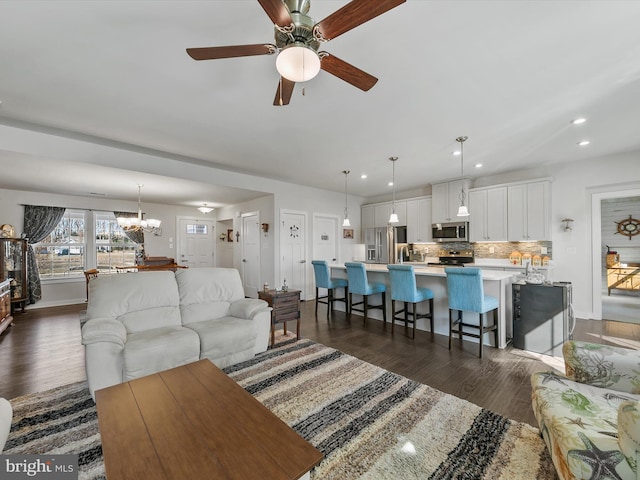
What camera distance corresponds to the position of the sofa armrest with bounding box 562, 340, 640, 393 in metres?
1.49

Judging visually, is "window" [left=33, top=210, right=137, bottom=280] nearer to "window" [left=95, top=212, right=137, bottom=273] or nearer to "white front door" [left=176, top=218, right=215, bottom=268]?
"window" [left=95, top=212, right=137, bottom=273]

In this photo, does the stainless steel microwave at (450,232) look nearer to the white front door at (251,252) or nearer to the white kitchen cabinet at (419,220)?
the white kitchen cabinet at (419,220)

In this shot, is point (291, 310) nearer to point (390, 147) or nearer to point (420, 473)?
point (420, 473)

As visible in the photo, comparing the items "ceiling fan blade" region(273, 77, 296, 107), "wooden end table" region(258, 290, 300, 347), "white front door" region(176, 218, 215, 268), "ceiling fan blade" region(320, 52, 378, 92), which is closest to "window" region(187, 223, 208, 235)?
"white front door" region(176, 218, 215, 268)

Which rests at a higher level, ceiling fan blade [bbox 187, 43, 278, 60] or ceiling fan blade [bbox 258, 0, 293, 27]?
ceiling fan blade [bbox 258, 0, 293, 27]

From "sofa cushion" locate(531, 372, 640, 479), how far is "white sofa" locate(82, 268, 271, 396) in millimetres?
2385

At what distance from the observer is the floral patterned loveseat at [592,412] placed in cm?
97

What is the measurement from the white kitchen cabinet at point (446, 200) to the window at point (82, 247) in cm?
750

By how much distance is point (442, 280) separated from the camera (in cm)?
381

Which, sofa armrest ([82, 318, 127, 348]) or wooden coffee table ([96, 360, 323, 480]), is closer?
wooden coffee table ([96, 360, 323, 480])

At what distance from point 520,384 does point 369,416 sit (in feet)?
4.91

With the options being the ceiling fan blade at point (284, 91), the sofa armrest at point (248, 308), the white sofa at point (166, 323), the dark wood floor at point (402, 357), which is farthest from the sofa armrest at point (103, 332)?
the ceiling fan blade at point (284, 91)

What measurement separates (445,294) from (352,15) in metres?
3.46

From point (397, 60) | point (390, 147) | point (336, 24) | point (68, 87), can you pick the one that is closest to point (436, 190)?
point (390, 147)
